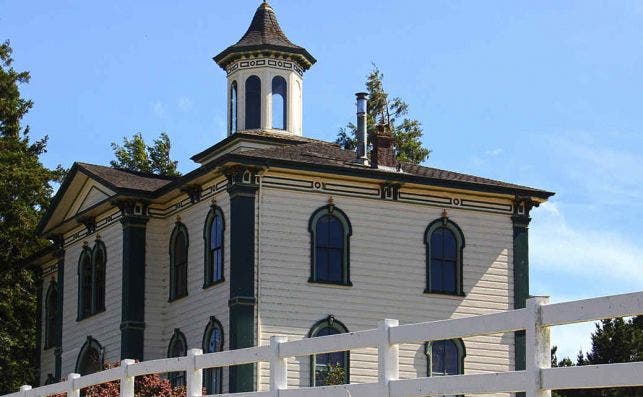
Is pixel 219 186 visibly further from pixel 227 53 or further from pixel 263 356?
pixel 263 356

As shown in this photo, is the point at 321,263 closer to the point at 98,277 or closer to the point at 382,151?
the point at 382,151

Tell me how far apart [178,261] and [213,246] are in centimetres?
269

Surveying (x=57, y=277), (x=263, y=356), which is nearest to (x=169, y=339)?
(x=57, y=277)

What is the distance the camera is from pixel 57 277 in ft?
159

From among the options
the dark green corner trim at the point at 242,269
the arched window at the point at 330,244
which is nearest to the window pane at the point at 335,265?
the arched window at the point at 330,244

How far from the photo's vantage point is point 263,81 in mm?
44656

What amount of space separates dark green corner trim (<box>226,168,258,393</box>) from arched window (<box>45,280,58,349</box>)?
13.6m

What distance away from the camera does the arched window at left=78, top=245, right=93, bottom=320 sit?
4462 centimetres

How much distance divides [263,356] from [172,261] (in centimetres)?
2343

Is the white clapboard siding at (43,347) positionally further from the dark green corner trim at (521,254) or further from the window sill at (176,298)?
the dark green corner trim at (521,254)

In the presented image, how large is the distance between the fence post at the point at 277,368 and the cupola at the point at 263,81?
26968 mm

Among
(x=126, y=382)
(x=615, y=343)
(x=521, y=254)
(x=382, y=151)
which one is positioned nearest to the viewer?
(x=126, y=382)

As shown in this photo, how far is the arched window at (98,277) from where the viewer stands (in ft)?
143

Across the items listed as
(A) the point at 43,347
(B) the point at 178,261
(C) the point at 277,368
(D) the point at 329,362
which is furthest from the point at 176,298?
(C) the point at 277,368
